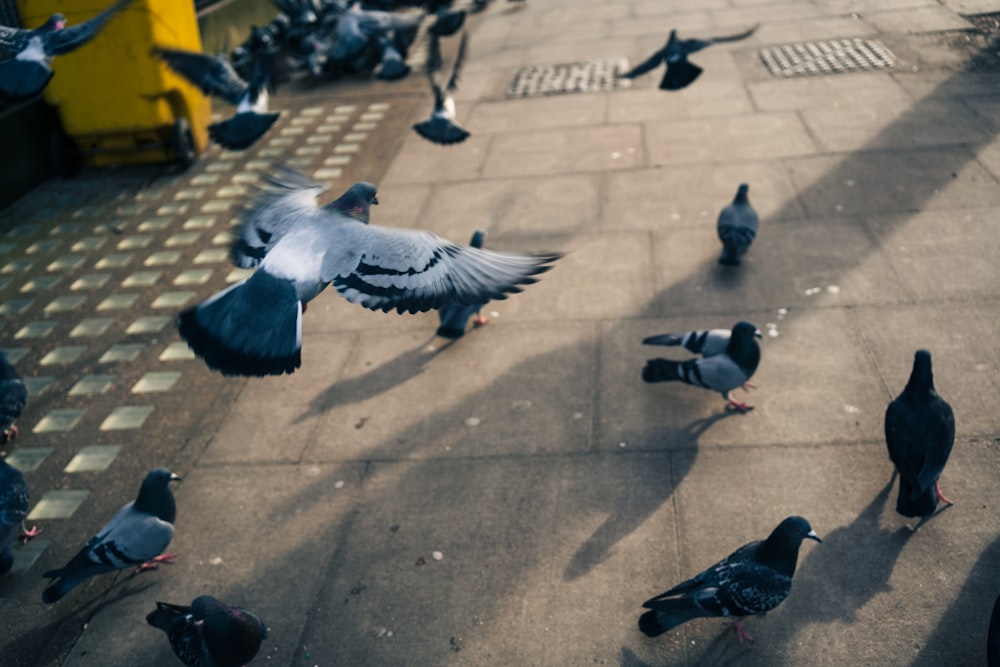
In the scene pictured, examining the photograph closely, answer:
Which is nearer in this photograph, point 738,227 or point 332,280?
point 332,280

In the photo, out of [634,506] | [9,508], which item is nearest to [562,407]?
[634,506]

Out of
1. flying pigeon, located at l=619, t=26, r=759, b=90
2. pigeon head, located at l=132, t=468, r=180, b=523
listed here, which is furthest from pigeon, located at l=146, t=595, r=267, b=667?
flying pigeon, located at l=619, t=26, r=759, b=90

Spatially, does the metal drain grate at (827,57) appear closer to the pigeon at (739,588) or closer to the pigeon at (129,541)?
the pigeon at (739,588)

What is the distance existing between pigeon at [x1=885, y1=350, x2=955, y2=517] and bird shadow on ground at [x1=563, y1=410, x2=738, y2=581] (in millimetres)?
1272

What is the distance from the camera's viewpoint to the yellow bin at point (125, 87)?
1045cm

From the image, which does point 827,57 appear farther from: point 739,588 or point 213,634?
point 213,634

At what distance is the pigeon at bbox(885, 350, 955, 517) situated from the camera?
4.53 m

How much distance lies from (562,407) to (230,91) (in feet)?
20.0

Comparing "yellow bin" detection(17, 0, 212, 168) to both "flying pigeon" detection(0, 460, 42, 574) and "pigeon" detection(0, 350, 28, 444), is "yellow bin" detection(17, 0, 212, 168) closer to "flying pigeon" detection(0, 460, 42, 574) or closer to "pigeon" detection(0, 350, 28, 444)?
"pigeon" detection(0, 350, 28, 444)

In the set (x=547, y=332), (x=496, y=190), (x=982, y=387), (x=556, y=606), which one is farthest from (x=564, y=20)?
(x=556, y=606)

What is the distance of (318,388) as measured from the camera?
6.67 meters

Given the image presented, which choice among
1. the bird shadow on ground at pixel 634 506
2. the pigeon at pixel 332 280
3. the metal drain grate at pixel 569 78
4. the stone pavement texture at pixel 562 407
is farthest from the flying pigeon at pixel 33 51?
the metal drain grate at pixel 569 78

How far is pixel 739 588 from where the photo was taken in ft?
13.0

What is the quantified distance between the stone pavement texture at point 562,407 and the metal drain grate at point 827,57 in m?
0.77
